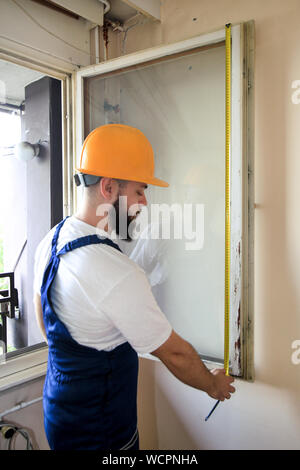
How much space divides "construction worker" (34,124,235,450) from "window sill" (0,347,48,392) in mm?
369

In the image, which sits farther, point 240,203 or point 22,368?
point 22,368

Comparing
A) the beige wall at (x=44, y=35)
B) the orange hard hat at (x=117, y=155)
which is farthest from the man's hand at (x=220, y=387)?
the beige wall at (x=44, y=35)

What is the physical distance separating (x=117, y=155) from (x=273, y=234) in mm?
689

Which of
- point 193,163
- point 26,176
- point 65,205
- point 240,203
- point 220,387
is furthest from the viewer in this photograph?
point 26,176

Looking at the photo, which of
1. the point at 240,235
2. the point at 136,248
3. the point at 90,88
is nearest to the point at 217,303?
the point at 240,235

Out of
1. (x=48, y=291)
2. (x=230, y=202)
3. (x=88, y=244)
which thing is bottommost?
(x=48, y=291)

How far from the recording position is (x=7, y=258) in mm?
3033

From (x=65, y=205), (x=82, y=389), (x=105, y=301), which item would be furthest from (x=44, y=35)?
(x=82, y=389)

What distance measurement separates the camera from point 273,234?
4.42ft

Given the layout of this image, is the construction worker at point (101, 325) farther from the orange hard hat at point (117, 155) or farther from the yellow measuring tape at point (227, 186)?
the yellow measuring tape at point (227, 186)

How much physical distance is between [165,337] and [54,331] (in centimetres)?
33

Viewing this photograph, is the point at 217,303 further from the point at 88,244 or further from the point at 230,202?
the point at 88,244
